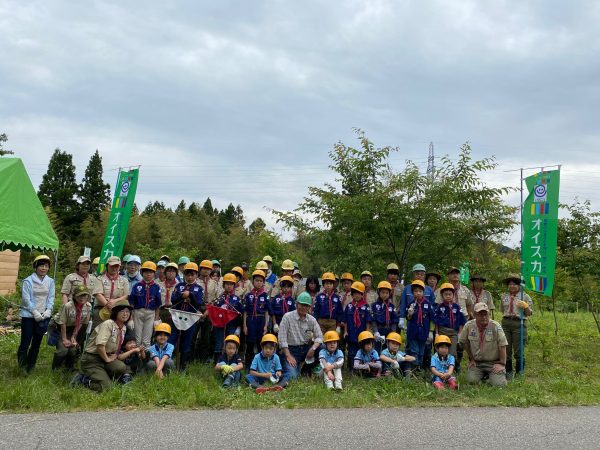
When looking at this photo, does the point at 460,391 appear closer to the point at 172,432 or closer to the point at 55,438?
the point at 172,432

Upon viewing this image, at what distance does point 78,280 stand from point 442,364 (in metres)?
5.69

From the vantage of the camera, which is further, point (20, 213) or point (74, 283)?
point (20, 213)

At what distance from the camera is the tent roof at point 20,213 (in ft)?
26.5

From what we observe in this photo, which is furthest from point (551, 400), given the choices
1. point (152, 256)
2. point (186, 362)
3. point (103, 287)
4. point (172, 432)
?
point (152, 256)

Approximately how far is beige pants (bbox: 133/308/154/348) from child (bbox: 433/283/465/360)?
181 inches

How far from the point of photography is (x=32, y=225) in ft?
28.1

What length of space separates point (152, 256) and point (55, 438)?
20732 mm

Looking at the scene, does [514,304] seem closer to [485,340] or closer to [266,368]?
[485,340]

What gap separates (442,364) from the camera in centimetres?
785

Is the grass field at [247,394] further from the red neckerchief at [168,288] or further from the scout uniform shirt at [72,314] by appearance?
the red neckerchief at [168,288]

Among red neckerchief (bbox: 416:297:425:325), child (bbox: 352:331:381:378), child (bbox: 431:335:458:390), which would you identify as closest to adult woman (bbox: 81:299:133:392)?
child (bbox: 352:331:381:378)

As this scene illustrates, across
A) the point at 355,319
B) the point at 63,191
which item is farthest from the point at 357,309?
the point at 63,191

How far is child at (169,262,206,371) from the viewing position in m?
8.53

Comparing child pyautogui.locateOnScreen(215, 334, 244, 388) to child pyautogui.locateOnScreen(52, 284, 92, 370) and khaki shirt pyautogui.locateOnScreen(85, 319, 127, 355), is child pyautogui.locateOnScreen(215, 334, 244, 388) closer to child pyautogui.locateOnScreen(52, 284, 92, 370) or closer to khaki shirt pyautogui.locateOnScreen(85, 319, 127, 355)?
khaki shirt pyautogui.locateOnScreen(85, 319, 127, 355)
